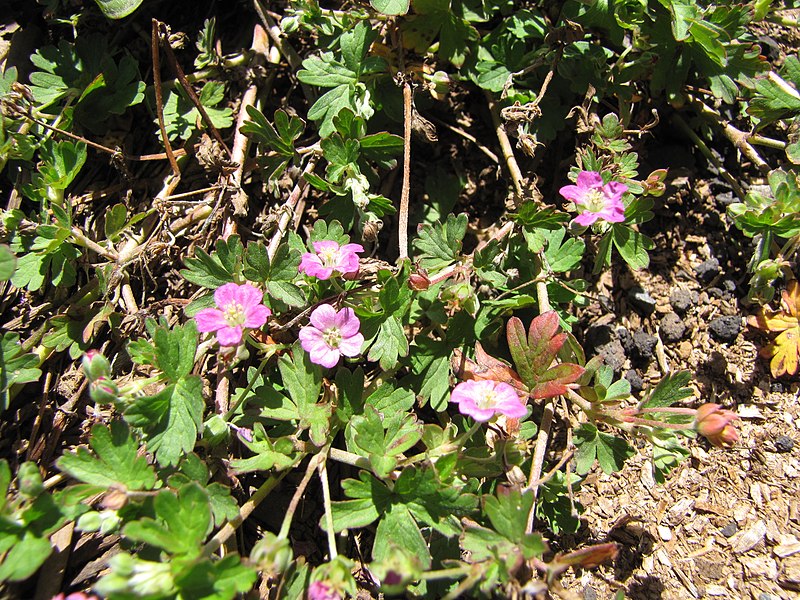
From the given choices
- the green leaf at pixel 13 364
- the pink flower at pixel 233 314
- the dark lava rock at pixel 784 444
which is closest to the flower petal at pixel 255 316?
the pink flower at pixel 233 314

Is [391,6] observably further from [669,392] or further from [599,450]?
[599,450]

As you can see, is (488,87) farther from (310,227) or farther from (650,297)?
(650,297)

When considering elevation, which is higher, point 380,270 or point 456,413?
point 380,270

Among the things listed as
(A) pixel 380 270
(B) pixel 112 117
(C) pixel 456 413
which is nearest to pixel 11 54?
(B) pixel 112 117

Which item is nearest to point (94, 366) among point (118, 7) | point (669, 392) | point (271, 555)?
point (271, 555)

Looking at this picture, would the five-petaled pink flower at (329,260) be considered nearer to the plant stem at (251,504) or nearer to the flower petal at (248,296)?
the flower petal at (248,296)

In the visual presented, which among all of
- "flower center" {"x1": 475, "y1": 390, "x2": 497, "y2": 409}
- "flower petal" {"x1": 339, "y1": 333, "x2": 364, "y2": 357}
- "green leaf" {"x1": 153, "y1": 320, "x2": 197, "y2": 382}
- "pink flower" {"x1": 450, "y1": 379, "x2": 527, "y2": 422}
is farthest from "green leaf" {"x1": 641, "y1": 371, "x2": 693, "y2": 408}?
"green leaf" {"x1": 153, "y1": 320, "x2": 197, "y2": 382}

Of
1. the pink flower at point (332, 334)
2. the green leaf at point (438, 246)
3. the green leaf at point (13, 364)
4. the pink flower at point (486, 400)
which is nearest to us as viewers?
the pink flower at point (486, 400)
